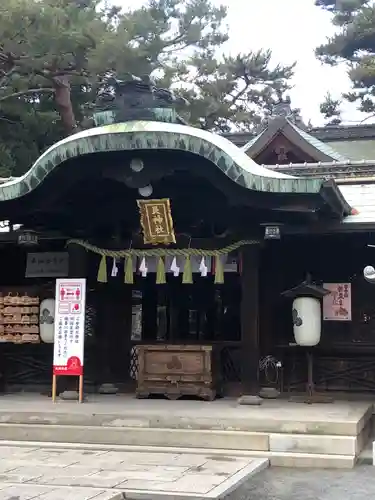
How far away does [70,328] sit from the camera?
10.5 metres

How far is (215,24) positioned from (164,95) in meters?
24.9

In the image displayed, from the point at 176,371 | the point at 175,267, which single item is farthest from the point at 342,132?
the point at 176,371

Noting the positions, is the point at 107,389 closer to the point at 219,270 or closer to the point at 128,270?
the point at 128,270

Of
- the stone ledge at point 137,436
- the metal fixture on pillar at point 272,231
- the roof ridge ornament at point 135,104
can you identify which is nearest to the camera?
the stone ledge at point 137,436

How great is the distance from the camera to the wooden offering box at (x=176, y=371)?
1078 centimetres

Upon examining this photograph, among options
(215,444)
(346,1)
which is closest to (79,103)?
(346,1)

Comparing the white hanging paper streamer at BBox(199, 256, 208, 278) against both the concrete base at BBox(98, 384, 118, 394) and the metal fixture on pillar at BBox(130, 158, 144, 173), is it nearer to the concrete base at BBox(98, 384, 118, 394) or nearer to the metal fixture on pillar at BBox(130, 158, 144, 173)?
the metal fixture on pillar at BBox(130, 158, 144, 173)

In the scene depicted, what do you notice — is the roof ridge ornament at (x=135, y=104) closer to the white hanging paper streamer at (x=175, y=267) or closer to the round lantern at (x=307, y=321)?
the white hanging paper streamer at (x=175, y=267)

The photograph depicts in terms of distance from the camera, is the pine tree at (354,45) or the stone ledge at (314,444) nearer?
the stone ledge at (314,444)

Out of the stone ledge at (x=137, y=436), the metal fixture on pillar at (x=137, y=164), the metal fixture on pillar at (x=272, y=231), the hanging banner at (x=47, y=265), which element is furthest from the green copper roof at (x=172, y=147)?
the stone ledge at (x=137, y=436)

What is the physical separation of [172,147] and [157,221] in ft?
5.44

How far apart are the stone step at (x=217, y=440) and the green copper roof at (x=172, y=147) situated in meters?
3.20

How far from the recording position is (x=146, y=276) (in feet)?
39.3

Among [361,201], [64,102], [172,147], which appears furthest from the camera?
[64,102]
